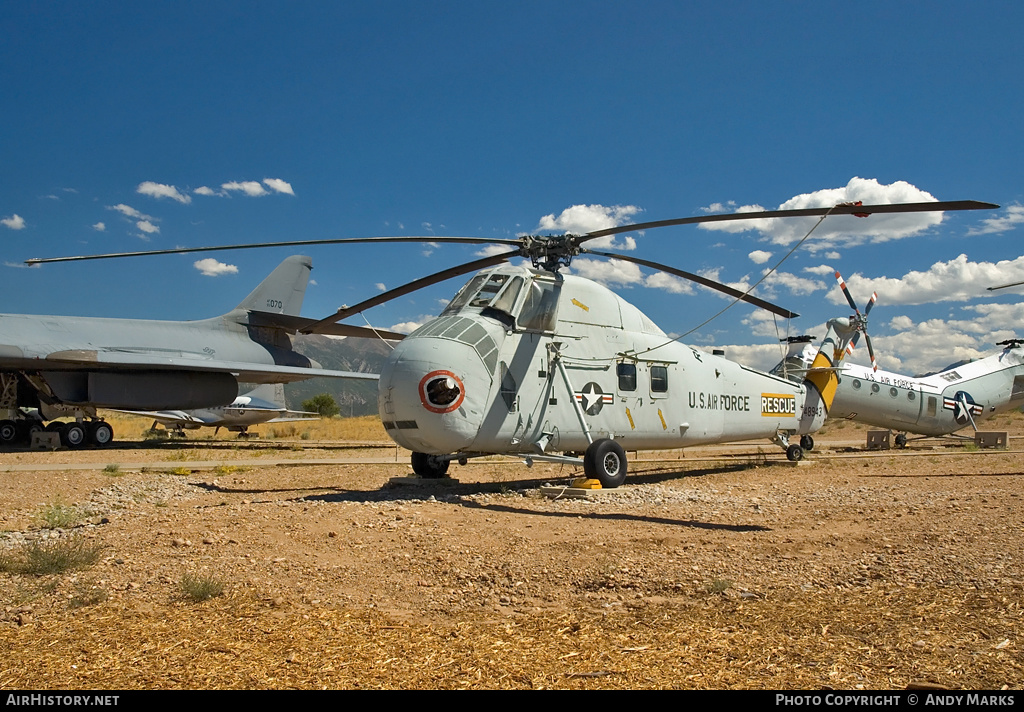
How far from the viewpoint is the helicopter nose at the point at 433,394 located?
416 inches

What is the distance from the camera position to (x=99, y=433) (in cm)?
2447

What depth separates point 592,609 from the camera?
16.5 feet

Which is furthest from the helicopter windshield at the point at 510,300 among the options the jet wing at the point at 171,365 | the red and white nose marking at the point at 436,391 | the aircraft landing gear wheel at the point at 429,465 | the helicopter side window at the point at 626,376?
the jet wing at the point at 171,365

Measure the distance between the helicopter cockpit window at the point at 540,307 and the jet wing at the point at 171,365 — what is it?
925 centimetres

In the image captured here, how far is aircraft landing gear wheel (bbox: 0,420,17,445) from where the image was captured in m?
25.1

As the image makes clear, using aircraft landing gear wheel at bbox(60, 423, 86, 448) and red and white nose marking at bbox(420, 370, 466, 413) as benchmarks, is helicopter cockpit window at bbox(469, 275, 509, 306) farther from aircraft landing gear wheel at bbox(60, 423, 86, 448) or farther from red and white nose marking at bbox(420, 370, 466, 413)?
aircraft landing gear wheel at bbox(60, 423, 86, 448)

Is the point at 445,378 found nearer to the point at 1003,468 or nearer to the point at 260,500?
the point at 260,500

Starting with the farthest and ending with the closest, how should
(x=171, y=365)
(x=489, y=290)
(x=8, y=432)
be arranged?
(x=8, y=432) < (x=171, y=365) < (x=489, y=290)

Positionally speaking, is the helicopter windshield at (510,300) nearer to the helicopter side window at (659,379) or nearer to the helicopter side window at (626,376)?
the helicopter side window at (626,376)

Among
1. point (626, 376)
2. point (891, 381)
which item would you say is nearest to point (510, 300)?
point (626, 376)

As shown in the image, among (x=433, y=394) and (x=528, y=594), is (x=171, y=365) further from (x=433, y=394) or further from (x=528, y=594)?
(x=528, y=594)

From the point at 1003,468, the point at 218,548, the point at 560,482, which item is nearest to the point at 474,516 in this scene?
the point at 218,548

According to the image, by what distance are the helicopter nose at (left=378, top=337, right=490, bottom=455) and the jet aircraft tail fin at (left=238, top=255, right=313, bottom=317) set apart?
2163 cm

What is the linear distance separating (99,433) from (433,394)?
63.2ft
